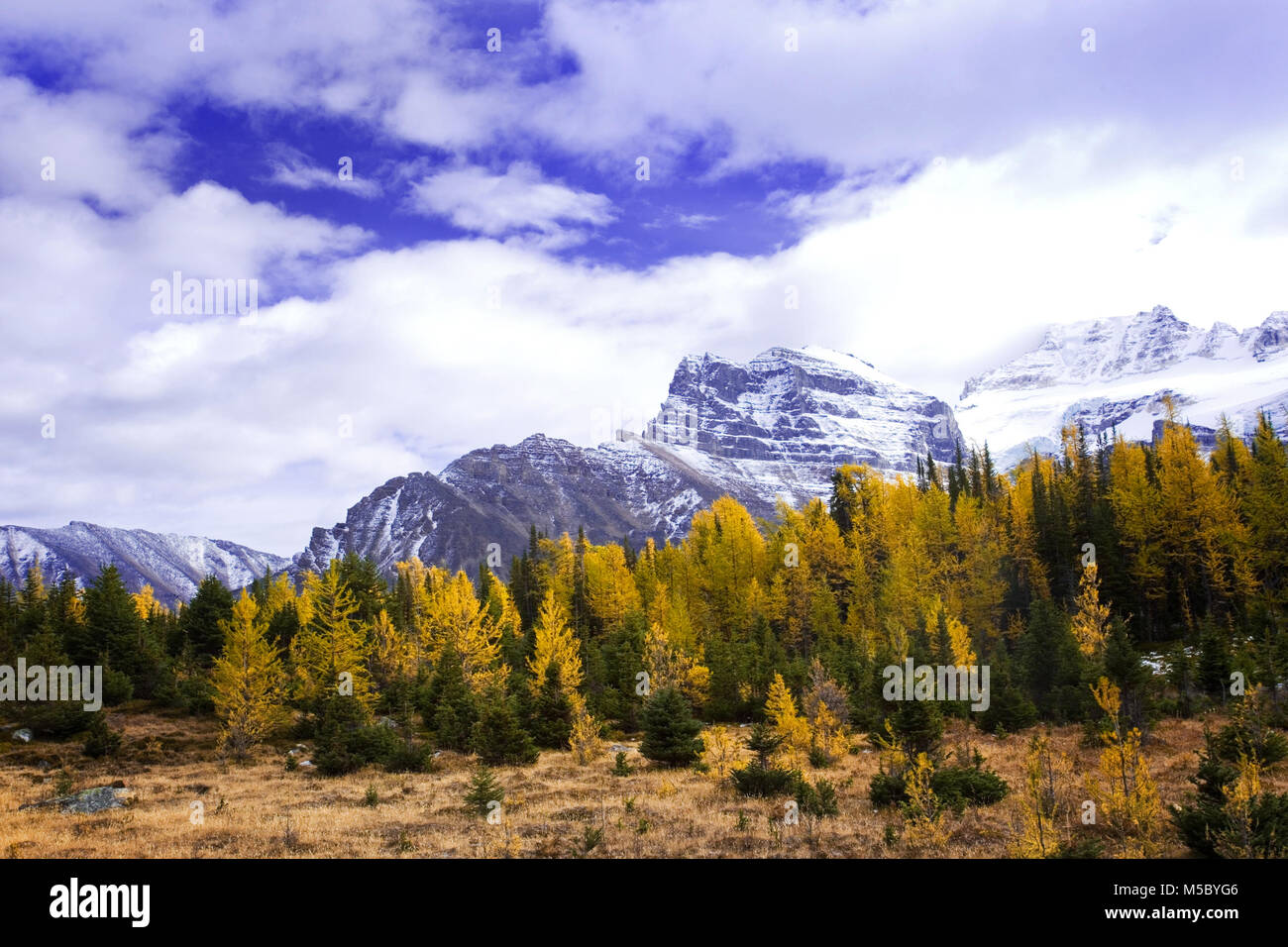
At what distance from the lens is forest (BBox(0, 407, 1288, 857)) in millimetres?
21719

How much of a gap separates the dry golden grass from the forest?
944 millimetres

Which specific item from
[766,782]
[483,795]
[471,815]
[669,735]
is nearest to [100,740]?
[471,815]

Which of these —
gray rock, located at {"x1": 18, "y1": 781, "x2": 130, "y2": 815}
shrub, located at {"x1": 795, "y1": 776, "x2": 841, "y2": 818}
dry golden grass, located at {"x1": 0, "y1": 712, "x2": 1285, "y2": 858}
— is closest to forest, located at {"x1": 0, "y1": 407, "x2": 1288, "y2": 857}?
shrub, located at {"x1": 795, "y1": 776, "x2": 841, "y2": 818}

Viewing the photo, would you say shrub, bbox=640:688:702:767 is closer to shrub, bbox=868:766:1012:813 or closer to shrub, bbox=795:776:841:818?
shrub, bbox=795:776:841:818

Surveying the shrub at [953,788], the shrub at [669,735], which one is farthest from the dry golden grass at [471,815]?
the shrub at [669,735]

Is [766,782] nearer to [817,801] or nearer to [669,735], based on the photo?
[817,801]

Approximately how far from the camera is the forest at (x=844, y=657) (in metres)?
21.7

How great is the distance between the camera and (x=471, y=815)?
21562 millimetres

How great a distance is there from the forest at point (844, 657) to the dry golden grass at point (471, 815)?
0.94 m

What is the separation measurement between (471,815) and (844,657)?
27.4m

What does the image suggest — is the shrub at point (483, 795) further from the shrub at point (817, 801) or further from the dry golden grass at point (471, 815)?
the shrub at point (817, 801)
